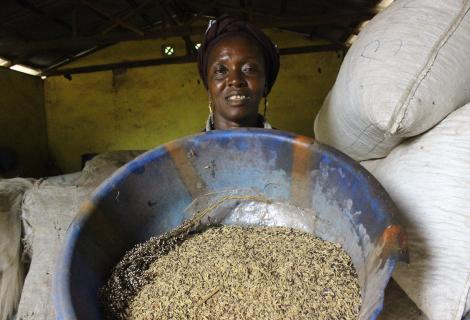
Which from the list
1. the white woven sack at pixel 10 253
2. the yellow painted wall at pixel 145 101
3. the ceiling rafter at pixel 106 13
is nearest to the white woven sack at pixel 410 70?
the white woven sack at pixel 10 253

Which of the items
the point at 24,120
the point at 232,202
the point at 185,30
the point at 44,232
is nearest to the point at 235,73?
the point at 232,202

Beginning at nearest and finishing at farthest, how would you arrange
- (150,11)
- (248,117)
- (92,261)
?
1. (92,261)
2. (248,117)
3. (150,11)

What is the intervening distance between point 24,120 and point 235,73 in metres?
4.52

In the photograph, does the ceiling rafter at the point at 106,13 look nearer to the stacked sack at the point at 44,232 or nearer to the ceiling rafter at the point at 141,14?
the ceiling rafter at the point at 141,14

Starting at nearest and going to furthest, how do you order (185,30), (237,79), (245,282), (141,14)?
(245,282) < (237,79) < (185,30) < (141,14)

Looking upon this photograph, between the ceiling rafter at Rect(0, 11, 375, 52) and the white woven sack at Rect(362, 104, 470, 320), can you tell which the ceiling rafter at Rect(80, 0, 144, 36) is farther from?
the white woven sack at Rect(362, 104, 470, 320)

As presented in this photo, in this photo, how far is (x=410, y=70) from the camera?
2.26 feet

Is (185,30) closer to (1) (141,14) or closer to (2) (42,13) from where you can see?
(1) (141,14)

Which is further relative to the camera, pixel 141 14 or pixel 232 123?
pixel 141 14

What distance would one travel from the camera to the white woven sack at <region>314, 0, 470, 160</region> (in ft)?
2.18

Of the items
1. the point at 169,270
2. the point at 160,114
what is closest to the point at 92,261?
the point at 169,270

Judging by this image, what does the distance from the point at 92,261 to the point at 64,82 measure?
16.6ft

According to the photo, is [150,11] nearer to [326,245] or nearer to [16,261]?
[16,261]

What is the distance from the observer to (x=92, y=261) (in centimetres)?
58
